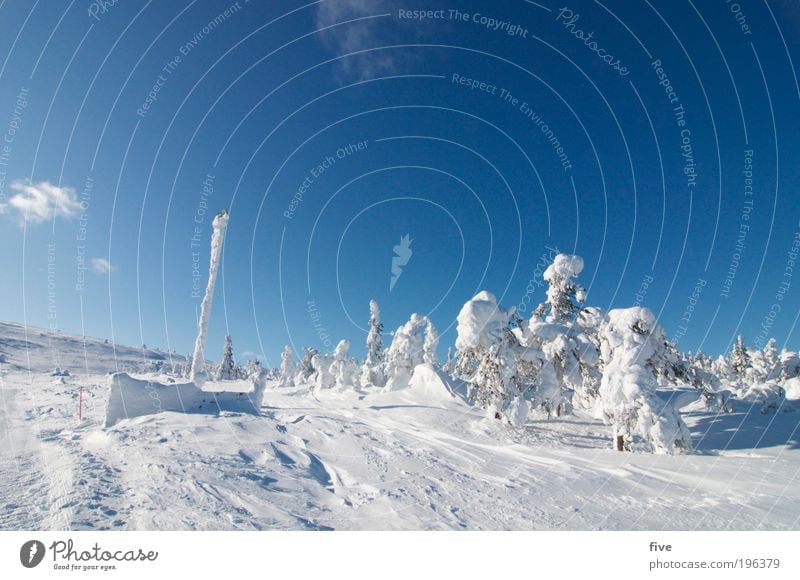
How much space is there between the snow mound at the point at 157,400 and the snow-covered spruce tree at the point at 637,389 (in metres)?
16.0

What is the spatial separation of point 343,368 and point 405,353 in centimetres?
1368

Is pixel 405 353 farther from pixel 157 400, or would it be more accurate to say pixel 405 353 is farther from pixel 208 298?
pixel 157 400

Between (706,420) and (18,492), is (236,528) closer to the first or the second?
(18,492)

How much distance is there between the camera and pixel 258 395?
16.6m

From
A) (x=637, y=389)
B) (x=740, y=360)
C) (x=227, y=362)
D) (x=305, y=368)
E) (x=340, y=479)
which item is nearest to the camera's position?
(x=340, y=479)

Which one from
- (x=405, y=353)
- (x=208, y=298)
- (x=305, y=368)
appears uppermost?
(x=208, y=298)

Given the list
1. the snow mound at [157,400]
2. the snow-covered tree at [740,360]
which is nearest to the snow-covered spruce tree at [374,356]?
the snow mound at [157,400]

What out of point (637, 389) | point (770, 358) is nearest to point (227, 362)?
point (637, 389)

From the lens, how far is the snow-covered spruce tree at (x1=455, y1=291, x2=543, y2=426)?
20.4m

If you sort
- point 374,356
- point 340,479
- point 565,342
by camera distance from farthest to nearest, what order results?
point 374,356
point 565,342
point 340,479

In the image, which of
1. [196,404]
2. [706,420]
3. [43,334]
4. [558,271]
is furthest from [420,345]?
[43,334]

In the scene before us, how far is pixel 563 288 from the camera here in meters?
25.1

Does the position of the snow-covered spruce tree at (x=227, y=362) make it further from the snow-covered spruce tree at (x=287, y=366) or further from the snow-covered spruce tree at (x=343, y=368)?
the snow-covered spruce tree at (x=343, y=368)

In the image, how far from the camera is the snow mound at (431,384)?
2514 centimetres
